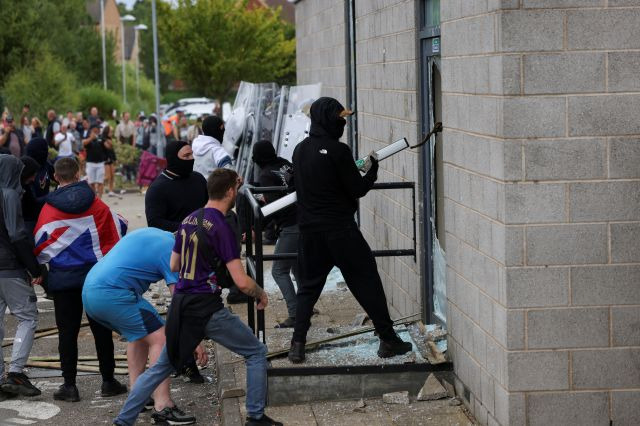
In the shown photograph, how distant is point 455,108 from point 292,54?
3723 centimetres

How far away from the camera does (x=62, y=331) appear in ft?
26.8

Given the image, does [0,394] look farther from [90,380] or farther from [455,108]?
[455,108]

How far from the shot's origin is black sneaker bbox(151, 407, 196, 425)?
24.6 ft

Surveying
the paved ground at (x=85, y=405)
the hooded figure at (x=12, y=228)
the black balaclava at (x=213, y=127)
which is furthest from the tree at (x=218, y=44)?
the hooded figure at (x=12, y=228)

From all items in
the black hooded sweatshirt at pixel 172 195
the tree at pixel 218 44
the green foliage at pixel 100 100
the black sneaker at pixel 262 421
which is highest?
the tree at pixel 218 44

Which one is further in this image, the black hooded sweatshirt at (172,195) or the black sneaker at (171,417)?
the black hooded sweatshirt at (172,195)

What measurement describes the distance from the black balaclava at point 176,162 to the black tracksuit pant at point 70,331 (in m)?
1.21

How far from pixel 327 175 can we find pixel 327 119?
0.36 meters

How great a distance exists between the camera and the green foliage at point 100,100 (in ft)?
161

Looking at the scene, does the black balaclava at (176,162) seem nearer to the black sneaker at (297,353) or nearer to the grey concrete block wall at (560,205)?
the black sneaker at (297,353)

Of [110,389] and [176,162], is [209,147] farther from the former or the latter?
[110,389]

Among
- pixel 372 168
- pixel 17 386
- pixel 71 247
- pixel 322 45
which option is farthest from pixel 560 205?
pixel 322 45

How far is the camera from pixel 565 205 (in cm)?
584

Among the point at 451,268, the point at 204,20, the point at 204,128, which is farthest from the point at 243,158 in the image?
the point at 204,20
